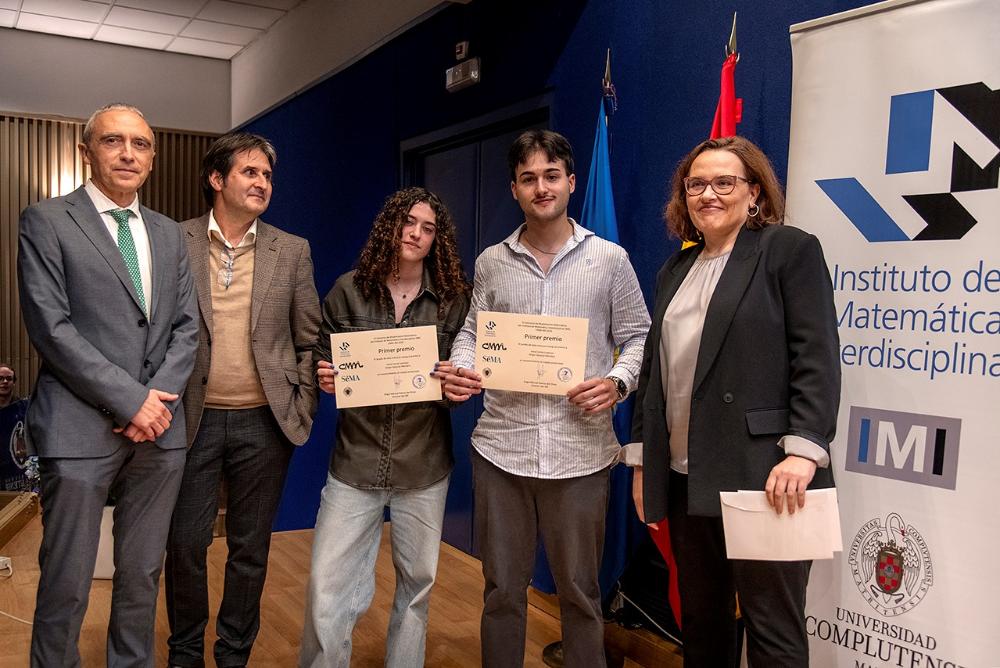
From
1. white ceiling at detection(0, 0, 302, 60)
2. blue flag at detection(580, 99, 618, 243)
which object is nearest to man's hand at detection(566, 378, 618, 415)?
blue flag at detection(580, 99, 618, 243)

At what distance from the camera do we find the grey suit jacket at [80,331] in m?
2.03

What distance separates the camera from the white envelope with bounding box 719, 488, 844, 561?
1.67 meters

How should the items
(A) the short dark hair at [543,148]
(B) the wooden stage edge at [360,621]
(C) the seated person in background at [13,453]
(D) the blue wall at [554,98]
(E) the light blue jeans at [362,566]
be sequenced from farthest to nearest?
(C) the seated person in background at [13,453] < (B) the wooden stage edge at [360,621] < (D) the blue wall at [554,98] < (E) the light blue jeans at [362,566] < (A) the short dark hair at [543,148]

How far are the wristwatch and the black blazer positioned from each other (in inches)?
15.6

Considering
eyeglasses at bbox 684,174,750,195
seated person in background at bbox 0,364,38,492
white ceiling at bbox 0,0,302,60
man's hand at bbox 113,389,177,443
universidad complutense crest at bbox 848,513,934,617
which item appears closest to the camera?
eyeglasses at bbox 684,174,750,195

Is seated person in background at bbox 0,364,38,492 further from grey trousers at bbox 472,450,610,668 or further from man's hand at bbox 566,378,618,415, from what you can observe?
man's hand at bbox 566,378,618,415

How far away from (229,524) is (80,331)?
31.1 inches

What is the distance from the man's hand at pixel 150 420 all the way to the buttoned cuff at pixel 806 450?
150 cm

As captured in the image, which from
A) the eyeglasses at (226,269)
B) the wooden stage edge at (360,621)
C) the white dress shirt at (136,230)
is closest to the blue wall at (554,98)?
the wooden stage edge at (360,621)

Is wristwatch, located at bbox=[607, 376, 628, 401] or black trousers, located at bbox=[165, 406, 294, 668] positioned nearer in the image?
wristwatch, located at bbox=[607, 376, 628, 401]

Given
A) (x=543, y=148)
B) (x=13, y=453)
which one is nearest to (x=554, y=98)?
(x=543, y=148)

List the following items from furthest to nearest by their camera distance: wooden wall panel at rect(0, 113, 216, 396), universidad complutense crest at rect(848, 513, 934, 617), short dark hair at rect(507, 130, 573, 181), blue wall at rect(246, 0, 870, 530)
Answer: wooden wall panel at rect(0, 113, 216, 396)
blue wall at rect(246, 0, 870, 530)
short dark hair at rect(507, 130, 573, 181)
universidad complutense crest at rect(848, 513, 934, 617)

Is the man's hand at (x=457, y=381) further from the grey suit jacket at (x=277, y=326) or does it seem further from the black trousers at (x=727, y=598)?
the black trousers at (x=727, y=598)

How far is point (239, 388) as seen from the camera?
2.46 m
